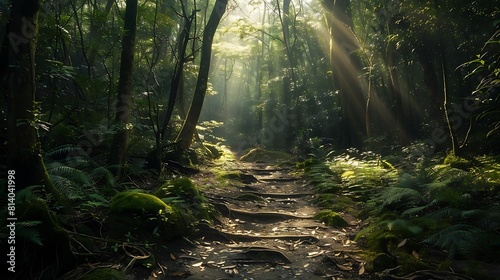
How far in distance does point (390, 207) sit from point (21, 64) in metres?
6.13

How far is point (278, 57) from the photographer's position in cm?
3027

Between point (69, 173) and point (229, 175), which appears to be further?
point (229, 175)

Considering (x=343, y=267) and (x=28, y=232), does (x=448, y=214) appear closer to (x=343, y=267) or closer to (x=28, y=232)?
(x=343, y=267)

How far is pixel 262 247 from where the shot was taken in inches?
184

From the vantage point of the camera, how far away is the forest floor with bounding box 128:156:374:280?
13.2ft

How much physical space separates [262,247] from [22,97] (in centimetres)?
383

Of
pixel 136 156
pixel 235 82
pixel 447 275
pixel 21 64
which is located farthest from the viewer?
pixel 235 82

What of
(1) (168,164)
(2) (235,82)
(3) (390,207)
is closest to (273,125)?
(1) (168,164)

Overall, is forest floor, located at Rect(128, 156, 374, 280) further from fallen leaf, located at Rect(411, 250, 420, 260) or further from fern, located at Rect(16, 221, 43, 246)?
fern, located at Rect(16, 221, 43, 246)

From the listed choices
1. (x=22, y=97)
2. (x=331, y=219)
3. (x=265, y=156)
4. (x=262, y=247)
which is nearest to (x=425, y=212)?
(x=331, y=219)

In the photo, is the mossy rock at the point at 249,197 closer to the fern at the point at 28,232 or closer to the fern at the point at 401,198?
the fern at the point at 401,198

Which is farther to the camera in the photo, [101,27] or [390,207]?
[101,27]

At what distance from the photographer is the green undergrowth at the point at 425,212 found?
3746 millimetres

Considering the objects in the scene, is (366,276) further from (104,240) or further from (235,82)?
(235,82)
